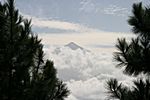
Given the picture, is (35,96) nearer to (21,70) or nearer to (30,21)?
(21,70)

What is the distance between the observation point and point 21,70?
38.2ft

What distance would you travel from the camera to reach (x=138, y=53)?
1127 centimetres

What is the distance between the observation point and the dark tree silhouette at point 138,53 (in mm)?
11078

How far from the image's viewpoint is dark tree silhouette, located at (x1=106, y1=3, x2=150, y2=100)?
11.1 m

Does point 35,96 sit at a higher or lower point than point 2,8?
lower

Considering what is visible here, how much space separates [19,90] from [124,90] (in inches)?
154

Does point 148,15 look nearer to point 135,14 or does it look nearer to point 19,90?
point 135,14

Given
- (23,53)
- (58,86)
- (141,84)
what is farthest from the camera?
(58,86)

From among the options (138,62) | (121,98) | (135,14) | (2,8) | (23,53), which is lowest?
(121,98)

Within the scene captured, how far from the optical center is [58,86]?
640 inches

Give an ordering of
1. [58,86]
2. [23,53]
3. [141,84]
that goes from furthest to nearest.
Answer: [58,86] < [23,53] < [141,84]

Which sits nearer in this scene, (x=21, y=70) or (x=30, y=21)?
(x=21, y=70)

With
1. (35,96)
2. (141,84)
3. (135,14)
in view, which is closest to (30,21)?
(35,96)

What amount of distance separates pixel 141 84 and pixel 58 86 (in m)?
6.08
